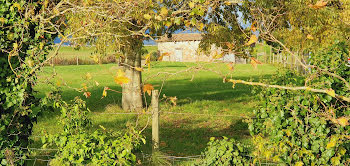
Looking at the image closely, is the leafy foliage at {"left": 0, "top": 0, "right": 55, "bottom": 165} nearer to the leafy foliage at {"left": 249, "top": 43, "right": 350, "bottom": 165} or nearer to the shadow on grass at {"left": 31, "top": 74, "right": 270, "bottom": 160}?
the shadow on grass at {"left": 31, "top": 74, "right": 270, "bottom": 160}

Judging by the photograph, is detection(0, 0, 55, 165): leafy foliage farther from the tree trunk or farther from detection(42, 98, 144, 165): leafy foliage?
the tree trunk

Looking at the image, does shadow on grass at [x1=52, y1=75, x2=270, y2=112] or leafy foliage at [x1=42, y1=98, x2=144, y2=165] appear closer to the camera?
leafy foliage at [x1=42, y1=98, x2=144, y2=165]

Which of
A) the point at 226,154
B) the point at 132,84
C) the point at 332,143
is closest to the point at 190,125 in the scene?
the point at 132,84

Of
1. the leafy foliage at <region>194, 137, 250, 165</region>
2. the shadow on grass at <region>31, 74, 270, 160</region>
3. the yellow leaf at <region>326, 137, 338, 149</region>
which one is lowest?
the shadow on grass at <region>31, 74, 270, 160</region>

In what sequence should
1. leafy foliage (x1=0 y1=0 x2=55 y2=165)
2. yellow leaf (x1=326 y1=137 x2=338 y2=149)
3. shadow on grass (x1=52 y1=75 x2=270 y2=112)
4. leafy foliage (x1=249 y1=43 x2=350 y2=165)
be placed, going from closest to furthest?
yellow leaf (x1=326 y1=137 x2=338 y2=149) < leafy foliage (x1=249 y1=43 x2=350 y2=165) < leafy foliage (x1=0 y1=0 x2=55 y2=165) < shadow on grass (x1=52 y1=75 x2=270 y2=112)

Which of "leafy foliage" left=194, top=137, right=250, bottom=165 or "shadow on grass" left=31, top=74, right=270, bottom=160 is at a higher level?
"leafy foliage" left=194, top=137, right=250, bottom=165

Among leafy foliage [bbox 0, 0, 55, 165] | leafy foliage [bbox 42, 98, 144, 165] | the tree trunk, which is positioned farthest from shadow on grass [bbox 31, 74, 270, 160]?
leafy foliage [bbox 42, 98, 144, 165]

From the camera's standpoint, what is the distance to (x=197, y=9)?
5559mm

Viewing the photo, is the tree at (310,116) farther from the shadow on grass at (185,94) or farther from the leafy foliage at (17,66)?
the shadow on grass at (185,94)

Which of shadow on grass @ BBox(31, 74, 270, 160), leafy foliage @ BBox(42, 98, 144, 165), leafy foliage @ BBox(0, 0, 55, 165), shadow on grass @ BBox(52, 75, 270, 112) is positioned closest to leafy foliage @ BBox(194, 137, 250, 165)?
leafy foliage @ BBox(42, 98, 144, 165)

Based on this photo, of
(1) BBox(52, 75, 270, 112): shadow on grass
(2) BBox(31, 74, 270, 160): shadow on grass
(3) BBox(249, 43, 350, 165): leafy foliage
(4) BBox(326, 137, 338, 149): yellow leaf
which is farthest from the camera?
(1) BBox(52, 75, 270, 112): shadow on grass

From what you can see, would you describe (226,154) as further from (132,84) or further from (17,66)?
(132,84)

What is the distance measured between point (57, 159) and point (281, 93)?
3115mm

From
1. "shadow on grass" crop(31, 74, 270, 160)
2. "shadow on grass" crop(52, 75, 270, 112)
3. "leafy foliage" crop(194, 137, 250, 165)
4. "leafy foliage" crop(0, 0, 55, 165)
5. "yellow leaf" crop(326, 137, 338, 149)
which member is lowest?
"shadow on grass" crop(31, 74, 270, 160)
